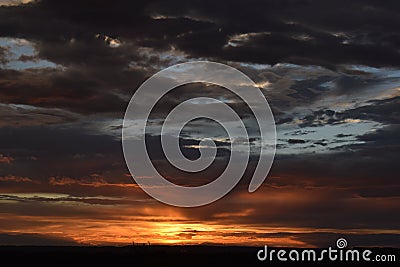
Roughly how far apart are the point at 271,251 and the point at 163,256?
18.4 m

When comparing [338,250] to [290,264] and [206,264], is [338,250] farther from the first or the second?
[206,264]

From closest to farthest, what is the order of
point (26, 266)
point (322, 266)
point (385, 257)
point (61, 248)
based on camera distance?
point (26, 266), point (322, 266), point (385, 257), point (61, 248)

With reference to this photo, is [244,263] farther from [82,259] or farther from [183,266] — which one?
[82,259]

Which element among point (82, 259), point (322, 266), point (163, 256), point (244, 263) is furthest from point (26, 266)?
point (322, 266)

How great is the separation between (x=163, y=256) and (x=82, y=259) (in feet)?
33.8

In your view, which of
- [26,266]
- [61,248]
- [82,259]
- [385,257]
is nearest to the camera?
[26,266]

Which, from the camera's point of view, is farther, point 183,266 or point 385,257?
point 385,257

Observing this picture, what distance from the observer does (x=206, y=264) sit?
3477 inches

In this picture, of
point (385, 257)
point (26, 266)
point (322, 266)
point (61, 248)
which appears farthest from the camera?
point (61, 248)

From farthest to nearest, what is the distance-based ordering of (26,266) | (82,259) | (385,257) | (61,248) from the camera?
1. (61,248)
2. (385,257)
3. (82,259)
4. (26,266)

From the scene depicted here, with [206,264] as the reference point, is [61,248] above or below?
above

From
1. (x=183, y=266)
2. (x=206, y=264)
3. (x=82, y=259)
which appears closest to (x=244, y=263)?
(x=206, y=264)

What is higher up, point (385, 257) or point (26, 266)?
point (385, 257)

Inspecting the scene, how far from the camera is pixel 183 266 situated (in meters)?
82.3
